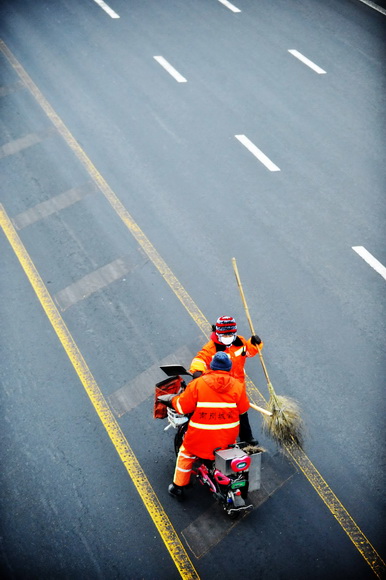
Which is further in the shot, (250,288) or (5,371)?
(250,288)

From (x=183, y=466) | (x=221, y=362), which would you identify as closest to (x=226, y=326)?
(x=221, y=362)

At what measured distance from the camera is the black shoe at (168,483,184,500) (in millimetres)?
6320

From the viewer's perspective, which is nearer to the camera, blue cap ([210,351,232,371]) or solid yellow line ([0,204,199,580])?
blue cap ([210,351,232,371])

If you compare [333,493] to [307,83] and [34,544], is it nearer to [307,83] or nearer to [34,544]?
[34,544]

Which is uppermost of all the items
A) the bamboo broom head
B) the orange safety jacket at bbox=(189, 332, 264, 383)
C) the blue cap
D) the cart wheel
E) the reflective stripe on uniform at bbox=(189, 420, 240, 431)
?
the blue cap

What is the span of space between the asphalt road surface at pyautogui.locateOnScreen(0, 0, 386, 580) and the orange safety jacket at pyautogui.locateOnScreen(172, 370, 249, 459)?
44.2 inches

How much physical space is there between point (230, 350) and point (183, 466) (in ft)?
4.67

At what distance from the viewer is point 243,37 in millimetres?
14273

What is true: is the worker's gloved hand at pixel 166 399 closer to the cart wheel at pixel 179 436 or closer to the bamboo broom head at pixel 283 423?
the cart wheel at pixel 179 436

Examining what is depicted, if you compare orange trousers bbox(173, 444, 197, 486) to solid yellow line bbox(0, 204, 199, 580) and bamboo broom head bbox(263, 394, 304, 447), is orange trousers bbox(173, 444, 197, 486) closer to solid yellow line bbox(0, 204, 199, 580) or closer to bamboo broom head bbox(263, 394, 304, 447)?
solid yellow line bbox(0, 204, 199, 580)

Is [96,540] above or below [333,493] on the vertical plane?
below

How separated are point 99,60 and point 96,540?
1141 centimetres

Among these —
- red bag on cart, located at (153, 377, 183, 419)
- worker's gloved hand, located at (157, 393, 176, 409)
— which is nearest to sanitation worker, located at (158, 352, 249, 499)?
worker's gloved hand, located at (157, 393, 176, 409)

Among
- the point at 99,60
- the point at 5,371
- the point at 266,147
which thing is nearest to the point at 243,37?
the point at 99,60
